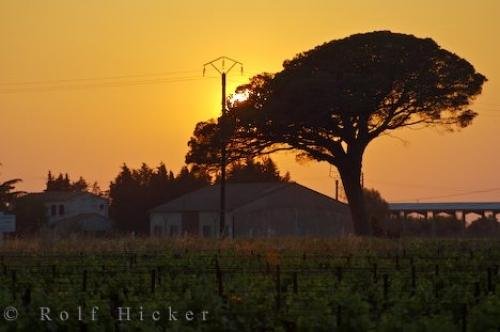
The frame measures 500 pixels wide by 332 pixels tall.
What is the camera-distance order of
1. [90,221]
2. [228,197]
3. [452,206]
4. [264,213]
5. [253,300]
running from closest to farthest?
[253,300], [264,213], [228,197], [452,206], [90,221]

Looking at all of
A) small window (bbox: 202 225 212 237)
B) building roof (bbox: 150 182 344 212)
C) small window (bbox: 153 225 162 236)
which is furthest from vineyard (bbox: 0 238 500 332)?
small window (bbox: 153 225 162 236)

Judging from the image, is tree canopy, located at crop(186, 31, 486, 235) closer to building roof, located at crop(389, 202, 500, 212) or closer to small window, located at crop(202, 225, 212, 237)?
small window, located at crop(202, 225, 212, 237)

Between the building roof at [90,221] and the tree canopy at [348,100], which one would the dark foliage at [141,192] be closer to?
the building roof at [90,221]

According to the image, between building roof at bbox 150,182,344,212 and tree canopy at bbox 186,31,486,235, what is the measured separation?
1600cm

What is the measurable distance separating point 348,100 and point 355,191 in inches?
260

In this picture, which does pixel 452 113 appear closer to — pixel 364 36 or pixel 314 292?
pixel 364 36

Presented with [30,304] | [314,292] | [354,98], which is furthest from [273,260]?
[354,98]

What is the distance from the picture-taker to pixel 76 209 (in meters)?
116

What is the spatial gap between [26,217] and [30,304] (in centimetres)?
7860

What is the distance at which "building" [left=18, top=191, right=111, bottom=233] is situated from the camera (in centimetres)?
10656

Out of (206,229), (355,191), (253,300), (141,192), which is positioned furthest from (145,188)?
(253,300)

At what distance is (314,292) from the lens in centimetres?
2145

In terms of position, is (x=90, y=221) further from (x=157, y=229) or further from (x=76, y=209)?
(x=157, y=229)

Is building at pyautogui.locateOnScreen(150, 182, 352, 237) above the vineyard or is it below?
above
